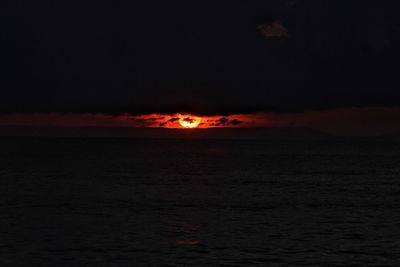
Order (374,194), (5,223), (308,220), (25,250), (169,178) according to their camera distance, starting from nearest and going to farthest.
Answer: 1. (25,250)
2. (5,223)
3. (308,220)
4. (374,194)
5. (169,178)

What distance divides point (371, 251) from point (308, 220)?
13.3 metres

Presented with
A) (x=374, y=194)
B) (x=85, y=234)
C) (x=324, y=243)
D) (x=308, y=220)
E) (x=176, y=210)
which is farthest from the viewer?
(x=374, y=194)

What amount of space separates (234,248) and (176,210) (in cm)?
1869

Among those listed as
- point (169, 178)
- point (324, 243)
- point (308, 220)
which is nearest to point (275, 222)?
point (308, 220)

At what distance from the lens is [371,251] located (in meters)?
38.4

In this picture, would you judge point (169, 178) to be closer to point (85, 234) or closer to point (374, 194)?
point (374, 194)

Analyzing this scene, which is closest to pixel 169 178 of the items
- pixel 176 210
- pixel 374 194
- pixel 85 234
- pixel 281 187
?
pixel 281 187

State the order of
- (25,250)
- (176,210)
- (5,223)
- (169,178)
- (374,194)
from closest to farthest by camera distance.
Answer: (25,250) < (5,223) < (176,210) < (374,194) < (169,178)

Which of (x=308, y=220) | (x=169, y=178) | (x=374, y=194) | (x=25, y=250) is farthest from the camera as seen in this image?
(x=169, y=178)

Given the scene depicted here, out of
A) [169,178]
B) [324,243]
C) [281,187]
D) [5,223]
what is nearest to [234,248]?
[324,243]

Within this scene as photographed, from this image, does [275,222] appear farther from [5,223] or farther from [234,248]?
[5,223]

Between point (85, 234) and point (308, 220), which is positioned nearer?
point (85, 234)

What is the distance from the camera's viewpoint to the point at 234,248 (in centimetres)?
3916

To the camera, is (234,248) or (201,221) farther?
(201,221)
